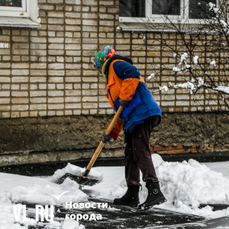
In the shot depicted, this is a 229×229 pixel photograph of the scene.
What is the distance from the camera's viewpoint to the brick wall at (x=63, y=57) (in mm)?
5500

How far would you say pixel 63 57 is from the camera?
571 cm

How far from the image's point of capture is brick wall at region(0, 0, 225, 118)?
5500mm

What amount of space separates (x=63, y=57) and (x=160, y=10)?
1.90 m

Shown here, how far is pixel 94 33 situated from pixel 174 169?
2.71m

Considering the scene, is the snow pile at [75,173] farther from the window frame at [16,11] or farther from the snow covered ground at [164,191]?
the window frame at [16,11]

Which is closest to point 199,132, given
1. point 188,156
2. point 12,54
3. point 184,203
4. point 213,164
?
point 188,156

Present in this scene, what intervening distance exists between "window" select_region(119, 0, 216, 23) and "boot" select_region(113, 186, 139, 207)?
3204mm

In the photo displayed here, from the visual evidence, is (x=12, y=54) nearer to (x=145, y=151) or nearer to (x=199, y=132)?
(x=145, y=151)

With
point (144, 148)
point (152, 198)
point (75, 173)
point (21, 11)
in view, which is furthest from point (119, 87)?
point (21, 11)

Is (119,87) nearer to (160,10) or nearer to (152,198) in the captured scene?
(152,198)

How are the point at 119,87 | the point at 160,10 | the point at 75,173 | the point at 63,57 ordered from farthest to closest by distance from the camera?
the point at 160,10 < the point at 63,57 < the point at 75,173 < the point at 119,87

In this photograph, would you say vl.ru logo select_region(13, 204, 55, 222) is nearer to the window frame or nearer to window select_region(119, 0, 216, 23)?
the window frame

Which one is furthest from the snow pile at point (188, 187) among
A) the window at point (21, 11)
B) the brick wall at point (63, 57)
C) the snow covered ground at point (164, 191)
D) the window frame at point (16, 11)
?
the window frame at point (16, 11)

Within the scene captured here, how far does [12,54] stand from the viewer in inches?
216
